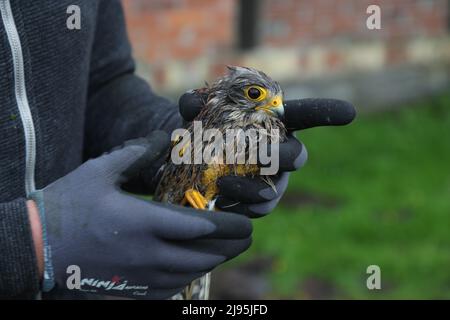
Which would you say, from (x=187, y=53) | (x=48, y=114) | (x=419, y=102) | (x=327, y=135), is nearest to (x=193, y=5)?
(x=187, y=53)

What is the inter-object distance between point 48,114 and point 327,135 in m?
4.16

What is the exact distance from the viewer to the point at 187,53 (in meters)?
5.79

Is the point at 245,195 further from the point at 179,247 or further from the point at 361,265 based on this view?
the point at 361,265

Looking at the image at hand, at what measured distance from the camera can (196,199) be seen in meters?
1.97

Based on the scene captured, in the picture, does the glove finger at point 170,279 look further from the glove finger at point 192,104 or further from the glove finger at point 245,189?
the glove finger at point 192,104

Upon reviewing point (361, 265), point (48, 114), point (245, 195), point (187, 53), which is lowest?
point (361, 265)

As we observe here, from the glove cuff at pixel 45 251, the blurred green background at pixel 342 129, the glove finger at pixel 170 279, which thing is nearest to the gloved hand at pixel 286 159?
the glove finger at pixel 170 279

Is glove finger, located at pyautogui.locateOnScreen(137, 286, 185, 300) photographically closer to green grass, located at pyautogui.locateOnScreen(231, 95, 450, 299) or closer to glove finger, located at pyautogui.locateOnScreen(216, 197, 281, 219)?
glove finger, located at pyautogui.locateOnScreen(216, 197, 281, 219)

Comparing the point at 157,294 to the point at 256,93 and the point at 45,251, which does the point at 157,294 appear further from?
the point at 256,93

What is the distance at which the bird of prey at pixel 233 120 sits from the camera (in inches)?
77.0

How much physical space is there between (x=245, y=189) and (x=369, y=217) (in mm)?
2949

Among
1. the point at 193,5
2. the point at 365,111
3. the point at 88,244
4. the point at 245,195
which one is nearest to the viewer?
the point at 88,244

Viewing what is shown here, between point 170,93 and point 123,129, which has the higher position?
point 170,93

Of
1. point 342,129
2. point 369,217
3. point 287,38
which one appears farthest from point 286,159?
point 287,38
